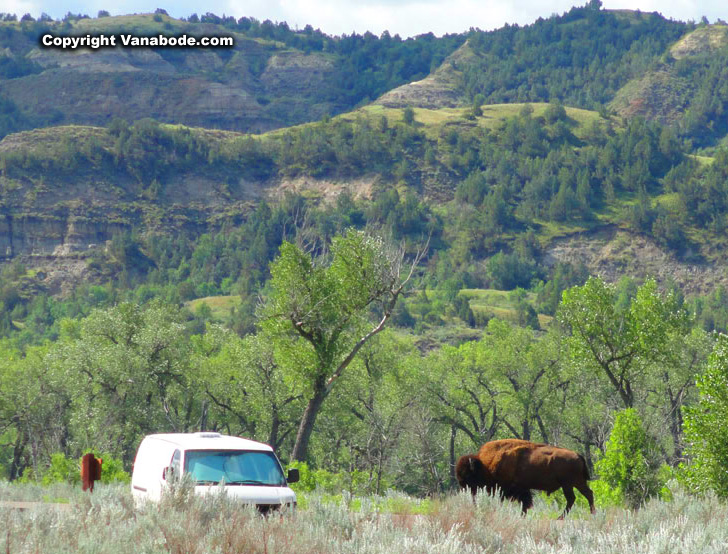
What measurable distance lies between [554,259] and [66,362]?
15988 centimetres

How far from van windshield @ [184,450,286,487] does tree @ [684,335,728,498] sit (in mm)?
9404

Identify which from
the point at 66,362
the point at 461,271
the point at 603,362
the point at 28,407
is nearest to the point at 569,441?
the point at 603,362

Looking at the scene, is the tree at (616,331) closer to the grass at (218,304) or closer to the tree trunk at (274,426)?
the tree trunk at (274,426)

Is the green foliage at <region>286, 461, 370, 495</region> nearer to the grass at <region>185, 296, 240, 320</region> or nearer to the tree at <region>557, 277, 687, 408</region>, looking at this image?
the tree at <region>557, 277, 687, 408</region>

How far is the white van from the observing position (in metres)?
15.6

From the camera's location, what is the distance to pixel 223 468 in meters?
16.2

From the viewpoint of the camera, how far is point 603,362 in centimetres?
3881

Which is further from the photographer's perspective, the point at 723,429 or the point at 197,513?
the point at 723,429

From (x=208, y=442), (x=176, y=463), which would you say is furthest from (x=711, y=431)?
(x=176, y=463)

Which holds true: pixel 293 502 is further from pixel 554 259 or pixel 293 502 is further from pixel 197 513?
pixel 554 259

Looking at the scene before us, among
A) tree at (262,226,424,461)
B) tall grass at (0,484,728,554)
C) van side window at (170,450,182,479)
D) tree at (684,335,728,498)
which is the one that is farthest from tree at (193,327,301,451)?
tall grass at (0,484,728,554)

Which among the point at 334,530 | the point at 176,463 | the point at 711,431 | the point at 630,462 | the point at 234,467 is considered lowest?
the point at 630,462

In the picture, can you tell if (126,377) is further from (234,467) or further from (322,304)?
(234,467)

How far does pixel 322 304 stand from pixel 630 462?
13.2m
